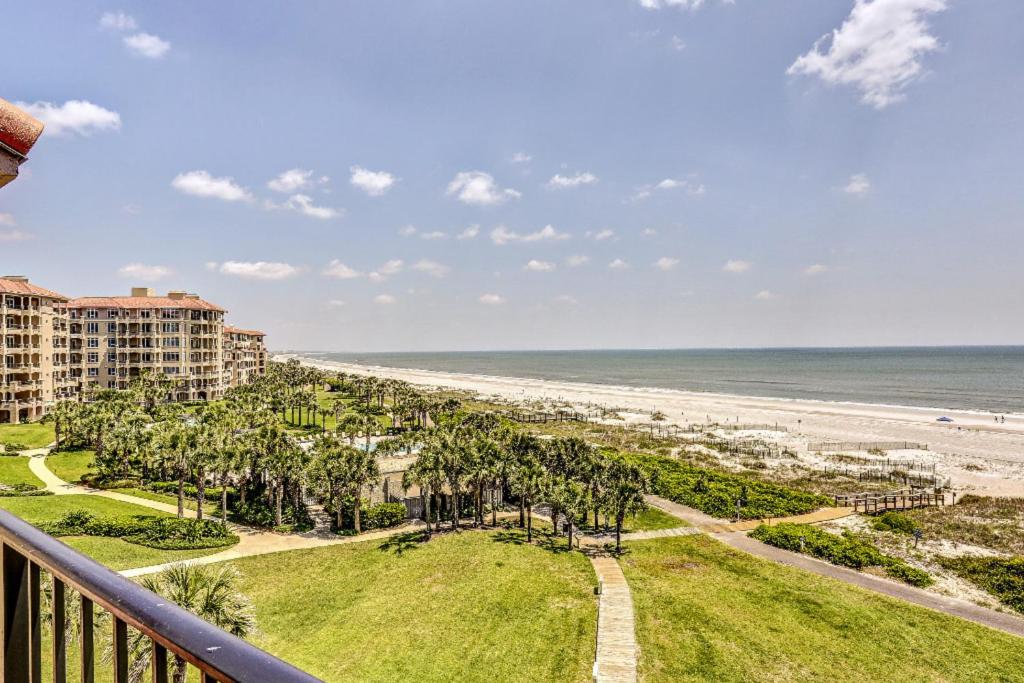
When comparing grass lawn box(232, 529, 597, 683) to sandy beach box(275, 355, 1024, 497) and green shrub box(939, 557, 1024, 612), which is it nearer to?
green shrub box(939, 557, 1024, 612)

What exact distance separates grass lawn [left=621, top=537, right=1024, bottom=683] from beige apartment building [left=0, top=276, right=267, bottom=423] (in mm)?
76689

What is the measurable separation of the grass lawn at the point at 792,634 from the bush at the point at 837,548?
13.6 ft

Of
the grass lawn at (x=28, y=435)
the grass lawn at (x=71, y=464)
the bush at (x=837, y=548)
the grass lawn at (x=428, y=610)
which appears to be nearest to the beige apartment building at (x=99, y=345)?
the grass lawn at (x=28, y=435)

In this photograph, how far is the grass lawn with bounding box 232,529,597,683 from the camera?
23.2 metres

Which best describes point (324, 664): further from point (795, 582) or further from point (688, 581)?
point (795, 582)

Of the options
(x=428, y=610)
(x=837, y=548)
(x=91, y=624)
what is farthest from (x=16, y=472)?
(x=837, y=548)

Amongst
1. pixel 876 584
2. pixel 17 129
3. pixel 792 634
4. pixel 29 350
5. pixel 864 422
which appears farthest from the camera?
pixel 864 422

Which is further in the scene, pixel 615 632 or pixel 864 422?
pixel 864 422

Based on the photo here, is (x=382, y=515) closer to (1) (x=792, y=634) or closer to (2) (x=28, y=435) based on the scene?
(1) (x=792, y=634)

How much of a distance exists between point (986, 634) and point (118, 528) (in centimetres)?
4808

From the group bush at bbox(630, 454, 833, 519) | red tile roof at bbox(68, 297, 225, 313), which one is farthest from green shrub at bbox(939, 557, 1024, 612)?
red tile roof at bbox(68, 297, 225, 313)

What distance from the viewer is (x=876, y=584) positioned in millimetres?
31812

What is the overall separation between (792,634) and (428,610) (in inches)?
693

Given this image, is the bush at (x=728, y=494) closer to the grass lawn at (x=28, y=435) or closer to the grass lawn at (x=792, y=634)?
the grass lawn at (x=792, y=634)
